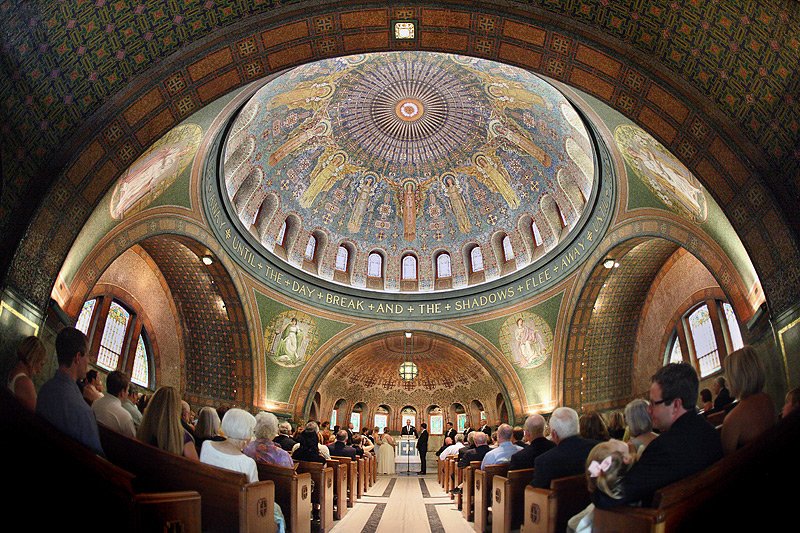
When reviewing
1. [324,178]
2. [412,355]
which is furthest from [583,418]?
[412,355]

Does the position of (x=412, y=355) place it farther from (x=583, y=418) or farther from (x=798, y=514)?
(x=798, y=514)

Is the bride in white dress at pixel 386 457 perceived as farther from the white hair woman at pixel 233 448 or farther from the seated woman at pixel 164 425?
the seated woman at pixel 164 425

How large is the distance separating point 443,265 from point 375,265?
3.20 metres

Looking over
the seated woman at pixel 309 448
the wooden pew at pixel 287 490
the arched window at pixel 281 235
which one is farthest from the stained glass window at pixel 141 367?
the wooden pew at pixel 287 490

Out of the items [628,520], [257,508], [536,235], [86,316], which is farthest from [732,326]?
[86,316]

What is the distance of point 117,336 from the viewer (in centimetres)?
1769

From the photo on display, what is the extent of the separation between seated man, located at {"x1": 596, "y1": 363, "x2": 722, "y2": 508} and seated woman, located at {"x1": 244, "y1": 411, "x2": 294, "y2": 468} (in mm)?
4344

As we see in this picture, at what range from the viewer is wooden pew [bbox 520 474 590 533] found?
4566 mm

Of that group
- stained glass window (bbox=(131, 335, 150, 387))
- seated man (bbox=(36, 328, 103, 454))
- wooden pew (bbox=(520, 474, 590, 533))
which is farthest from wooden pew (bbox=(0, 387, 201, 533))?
stained glass window (bbox=(131, 335, 150, 387))

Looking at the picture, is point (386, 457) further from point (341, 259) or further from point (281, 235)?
point (281, 235)

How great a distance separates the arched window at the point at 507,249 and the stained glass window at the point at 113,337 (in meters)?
15.0

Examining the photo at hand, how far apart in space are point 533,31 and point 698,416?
7.64 meters

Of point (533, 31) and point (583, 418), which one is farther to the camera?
point (533, 31)

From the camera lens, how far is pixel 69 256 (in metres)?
9.95
